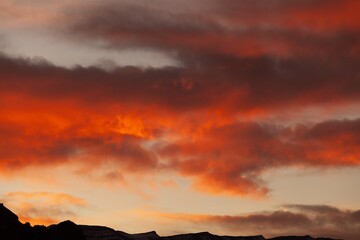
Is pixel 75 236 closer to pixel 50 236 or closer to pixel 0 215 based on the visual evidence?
pixel 50 236

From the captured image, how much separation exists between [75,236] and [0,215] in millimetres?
16945

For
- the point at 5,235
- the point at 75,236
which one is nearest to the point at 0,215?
the point at 5,235

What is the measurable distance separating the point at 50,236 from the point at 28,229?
18.3 ft

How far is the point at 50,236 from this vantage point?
564ft

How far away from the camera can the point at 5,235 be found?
169375mm

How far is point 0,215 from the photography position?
173m

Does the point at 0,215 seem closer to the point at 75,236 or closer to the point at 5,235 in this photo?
the point at 5,235

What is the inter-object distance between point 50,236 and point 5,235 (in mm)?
9546

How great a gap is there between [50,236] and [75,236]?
5.36 meters

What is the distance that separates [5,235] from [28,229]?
6084mm

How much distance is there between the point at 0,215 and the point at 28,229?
6775 millimetres

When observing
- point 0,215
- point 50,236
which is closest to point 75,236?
point 50,236
